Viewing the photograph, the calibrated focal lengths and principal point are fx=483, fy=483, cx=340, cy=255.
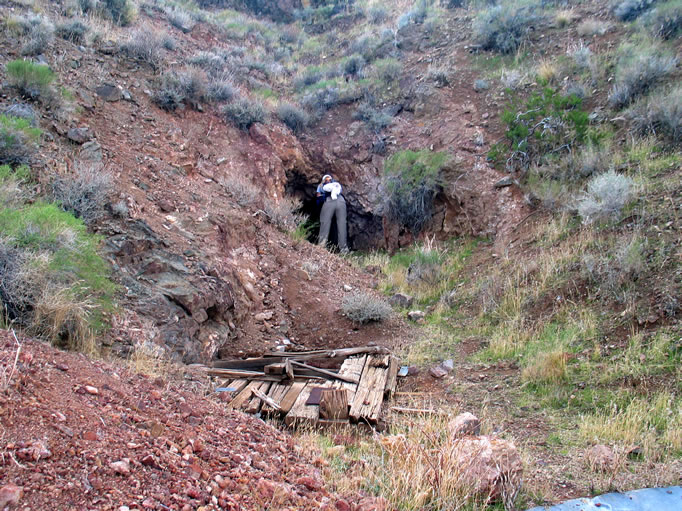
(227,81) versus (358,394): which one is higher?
(227,81)

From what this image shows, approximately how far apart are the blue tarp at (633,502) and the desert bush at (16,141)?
691cm

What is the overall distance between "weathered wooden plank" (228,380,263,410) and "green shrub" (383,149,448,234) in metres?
6.82

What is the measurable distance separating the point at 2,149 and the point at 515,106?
969 centimetres

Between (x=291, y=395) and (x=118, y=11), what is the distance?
11.9 m

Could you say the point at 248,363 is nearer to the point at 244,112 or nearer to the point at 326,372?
the point at 326,372

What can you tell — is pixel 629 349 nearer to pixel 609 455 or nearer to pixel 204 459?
pixel 609 455

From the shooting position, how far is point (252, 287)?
7562mm

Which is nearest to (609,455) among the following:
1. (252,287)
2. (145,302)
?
(145,302)

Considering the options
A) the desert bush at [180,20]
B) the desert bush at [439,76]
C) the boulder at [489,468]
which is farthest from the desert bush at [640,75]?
the desert bush at [180,20]

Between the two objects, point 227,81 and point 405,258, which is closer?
point 405,258

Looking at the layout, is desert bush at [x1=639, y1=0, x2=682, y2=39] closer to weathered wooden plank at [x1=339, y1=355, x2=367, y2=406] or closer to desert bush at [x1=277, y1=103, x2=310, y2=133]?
desert bush at [x1=277, y1=103, x2=310, y2=133]

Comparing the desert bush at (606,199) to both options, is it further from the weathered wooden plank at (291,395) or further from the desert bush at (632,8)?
the desert bush at (632,8)

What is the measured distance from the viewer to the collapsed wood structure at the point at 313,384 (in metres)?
4.59

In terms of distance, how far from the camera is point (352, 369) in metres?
5.86
